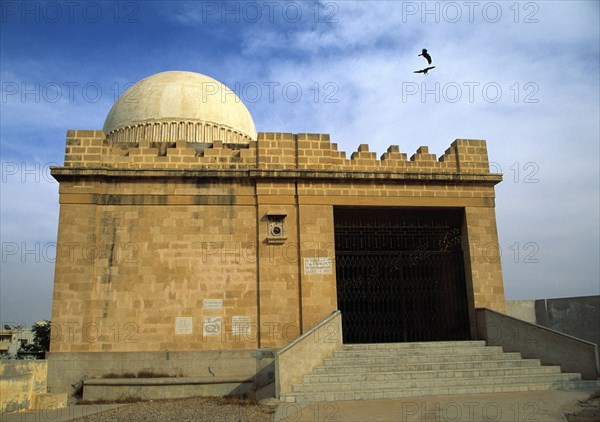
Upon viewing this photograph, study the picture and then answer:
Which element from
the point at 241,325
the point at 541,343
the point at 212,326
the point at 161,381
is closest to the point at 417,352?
the point at 541,343

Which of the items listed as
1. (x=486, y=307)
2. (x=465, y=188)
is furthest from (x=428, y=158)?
(x=486, y=307)

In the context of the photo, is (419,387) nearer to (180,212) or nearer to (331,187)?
(331,187)

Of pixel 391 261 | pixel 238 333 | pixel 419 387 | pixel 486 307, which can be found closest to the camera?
pixel 419 387

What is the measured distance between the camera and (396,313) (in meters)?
14.1

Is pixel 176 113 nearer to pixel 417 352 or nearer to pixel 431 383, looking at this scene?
pixel 417 352

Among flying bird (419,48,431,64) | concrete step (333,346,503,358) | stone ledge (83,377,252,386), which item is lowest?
stone ledge (83,377,252,386)

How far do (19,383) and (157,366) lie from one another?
281 cm

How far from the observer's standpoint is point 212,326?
11.8 metres

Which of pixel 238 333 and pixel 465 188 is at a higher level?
→ pixel 465 188

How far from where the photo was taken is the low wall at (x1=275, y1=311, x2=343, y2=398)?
9539mm

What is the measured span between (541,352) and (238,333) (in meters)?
6.93

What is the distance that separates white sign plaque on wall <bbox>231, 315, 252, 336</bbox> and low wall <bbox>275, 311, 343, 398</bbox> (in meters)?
2.08

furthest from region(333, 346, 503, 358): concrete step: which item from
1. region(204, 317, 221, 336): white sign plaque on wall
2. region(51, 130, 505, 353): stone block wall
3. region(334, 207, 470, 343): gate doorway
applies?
region(204, 317, 221, 336): white sign plaque on wall

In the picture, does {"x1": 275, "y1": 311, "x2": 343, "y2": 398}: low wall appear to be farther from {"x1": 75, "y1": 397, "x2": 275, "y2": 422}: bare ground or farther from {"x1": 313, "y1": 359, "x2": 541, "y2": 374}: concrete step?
{"x1": 75, "y1": 397, "x2": 275, "y2": 422}: bare ground
